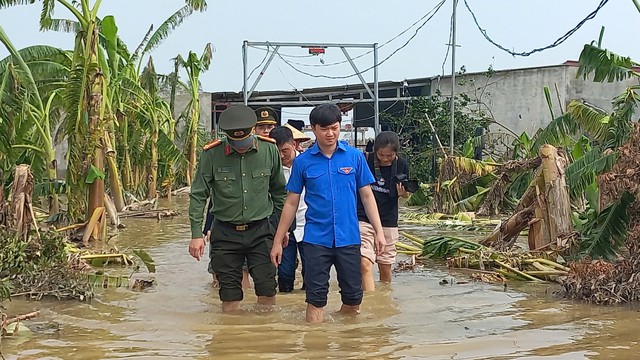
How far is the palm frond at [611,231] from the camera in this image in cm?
724

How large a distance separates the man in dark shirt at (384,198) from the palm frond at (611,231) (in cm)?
187

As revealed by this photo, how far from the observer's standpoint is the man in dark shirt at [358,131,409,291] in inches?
279

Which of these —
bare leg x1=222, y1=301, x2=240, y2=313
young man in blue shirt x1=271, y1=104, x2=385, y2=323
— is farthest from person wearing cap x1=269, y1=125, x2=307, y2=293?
young man in blue shirt x1=271, y1=104, x2=385, y2=323

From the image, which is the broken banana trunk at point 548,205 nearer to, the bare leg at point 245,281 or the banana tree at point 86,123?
the bare leg at point 245,281

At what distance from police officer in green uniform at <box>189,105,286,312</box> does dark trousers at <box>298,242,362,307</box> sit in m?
0.49

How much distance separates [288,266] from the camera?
714 centimetres

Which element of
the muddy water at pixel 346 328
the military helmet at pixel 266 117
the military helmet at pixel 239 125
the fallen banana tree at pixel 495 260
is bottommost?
the muddy water at pixel 346 328

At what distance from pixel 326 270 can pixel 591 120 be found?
638 cm

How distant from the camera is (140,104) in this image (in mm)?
17672

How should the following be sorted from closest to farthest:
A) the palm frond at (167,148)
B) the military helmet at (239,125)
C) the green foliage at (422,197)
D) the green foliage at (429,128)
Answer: the military helmet at (239,125)
the green foliage at (422,197)
the palm frond at (167,148)
the green foliage at (429,128)

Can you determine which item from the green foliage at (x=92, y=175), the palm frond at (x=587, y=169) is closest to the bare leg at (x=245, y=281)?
the green foliage at (x=92, y=175)

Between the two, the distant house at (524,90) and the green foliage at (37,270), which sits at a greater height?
the distant house at (524,90)

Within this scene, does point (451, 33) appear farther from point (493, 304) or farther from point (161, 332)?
point (161, 332)

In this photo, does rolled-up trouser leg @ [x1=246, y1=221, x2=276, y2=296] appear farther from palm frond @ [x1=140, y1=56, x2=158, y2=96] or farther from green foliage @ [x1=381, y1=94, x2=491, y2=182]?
green foliage @ [x1=381, y1=94, x2=491, y2=182]
